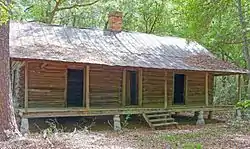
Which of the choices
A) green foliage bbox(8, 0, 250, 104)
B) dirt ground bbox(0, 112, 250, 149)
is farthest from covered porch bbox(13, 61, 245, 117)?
green foliage bbox(8, 0, 250, 104)

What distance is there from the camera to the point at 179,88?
60.7ft

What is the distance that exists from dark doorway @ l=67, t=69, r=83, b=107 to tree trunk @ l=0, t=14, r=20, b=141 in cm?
596

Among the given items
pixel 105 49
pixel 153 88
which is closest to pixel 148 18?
pixel 153 88

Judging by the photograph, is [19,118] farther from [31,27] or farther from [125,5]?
[125,5]

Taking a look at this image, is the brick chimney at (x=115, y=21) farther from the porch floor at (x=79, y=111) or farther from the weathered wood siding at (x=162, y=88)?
the porch floor at (x=79, y=111)

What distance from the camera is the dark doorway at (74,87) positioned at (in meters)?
15.3

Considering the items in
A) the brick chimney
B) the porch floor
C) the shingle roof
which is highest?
the brick chimney

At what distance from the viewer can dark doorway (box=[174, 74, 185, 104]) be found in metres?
18.2

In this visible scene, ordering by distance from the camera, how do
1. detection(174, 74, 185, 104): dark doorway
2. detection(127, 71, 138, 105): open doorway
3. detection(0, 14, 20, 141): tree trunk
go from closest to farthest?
detection(0, 14, 20, 141): tree trunk → detection(127, 71, 138, 105): open doorway → detection(174, 74, 185, 104): dark doorway

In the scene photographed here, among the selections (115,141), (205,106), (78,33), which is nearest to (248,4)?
(205,106)

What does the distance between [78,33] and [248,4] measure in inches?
362

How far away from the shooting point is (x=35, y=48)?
1355 centimetres

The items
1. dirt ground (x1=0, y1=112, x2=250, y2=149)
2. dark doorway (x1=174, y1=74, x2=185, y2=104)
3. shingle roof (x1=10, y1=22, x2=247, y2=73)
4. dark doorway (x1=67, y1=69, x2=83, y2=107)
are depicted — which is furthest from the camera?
dark doorway (x1=174, y1=74, x2=185, y2=104)

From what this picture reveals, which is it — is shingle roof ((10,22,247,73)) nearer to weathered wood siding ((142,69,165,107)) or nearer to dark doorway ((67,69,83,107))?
weathered wood siding ((142,69,165,107))
